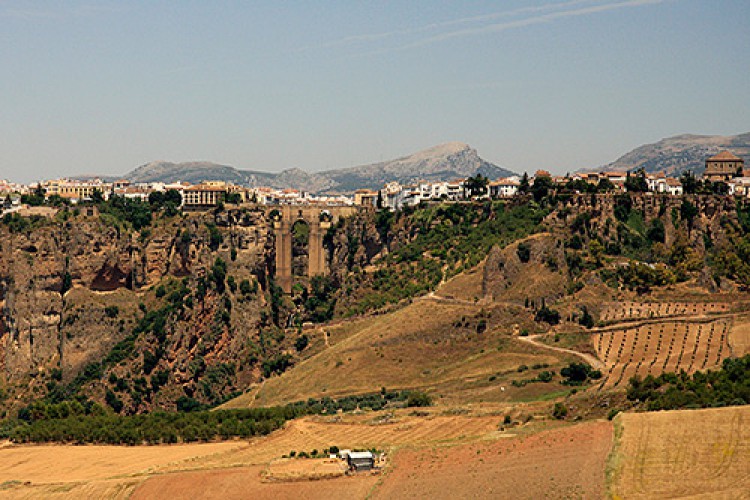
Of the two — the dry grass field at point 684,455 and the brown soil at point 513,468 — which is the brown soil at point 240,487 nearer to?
the brown soil at point 513,468

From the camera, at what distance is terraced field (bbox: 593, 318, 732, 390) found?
194 feet

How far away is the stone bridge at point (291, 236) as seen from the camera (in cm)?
9300

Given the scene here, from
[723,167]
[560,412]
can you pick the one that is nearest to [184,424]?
[560,412]

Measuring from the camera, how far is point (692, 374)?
184 ft

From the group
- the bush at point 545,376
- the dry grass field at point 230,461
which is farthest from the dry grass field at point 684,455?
the bush at point 545,376

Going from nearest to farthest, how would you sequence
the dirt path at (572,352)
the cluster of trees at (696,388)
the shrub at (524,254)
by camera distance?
the cluster of trees at (696,388) → the dirt path at (572,352) → the shrub at (524,254)

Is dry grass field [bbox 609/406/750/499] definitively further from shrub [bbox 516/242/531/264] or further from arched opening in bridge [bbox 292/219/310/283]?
arched opening in bridge [bbox 292/219/310/283]

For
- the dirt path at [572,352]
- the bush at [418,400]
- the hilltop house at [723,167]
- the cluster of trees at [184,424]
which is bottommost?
the cluster of trees at [184,424]

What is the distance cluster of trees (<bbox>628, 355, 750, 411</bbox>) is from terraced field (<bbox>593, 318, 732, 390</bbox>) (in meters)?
3.55

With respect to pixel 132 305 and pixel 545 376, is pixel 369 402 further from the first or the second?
pixel 132 305

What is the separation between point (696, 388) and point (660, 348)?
12554mm

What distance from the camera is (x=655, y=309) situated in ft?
228

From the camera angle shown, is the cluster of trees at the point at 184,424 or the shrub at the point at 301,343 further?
the shrub at the point at 301,343

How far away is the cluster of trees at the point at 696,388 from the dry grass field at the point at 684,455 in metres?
2.46
